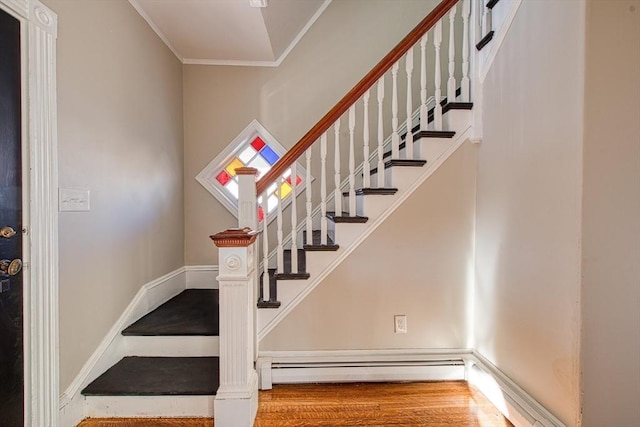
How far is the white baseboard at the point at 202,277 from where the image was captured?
293cm

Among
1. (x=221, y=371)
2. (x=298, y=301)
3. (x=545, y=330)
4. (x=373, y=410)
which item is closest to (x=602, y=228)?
(x=545, y=330)

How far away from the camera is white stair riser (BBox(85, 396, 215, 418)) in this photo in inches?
65.5

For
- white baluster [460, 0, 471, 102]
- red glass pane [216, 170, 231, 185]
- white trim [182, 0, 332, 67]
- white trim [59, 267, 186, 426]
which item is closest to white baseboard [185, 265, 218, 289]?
white trim [59, 267, 186, 426]

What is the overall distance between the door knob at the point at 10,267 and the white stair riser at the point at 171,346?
2.90ft

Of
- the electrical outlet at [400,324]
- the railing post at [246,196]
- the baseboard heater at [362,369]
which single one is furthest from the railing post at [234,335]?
the electrical outlet at [400,324]

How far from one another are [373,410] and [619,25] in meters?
2.18

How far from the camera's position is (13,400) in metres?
1.31

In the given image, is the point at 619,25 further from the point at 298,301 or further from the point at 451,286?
the point at 298,301

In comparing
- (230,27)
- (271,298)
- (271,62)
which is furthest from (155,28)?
(271,298)

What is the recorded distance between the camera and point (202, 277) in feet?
9.68

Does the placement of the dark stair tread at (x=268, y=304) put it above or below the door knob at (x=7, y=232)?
below

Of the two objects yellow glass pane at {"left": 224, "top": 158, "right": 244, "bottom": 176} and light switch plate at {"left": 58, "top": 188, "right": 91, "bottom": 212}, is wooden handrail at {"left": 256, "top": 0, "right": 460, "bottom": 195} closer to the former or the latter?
light switch plate at {"left": 58, "top": 188, "right": 91, "bottom": 212}

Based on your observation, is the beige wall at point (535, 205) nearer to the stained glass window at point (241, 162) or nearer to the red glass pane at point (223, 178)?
the stained glass window at point (241, 162)

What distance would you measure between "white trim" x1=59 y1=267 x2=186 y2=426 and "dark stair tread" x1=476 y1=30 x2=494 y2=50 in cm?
287
